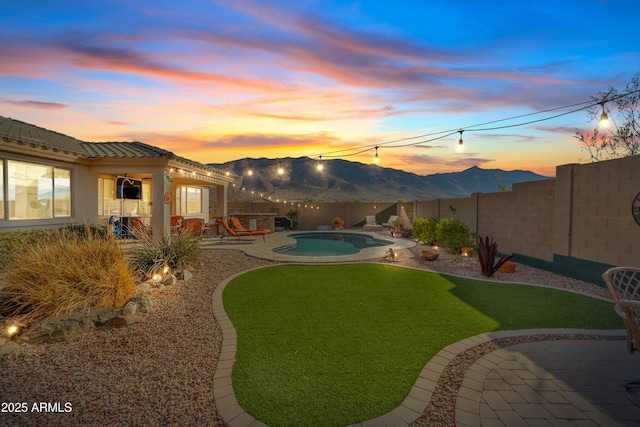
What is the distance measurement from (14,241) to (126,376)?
6.22 metres

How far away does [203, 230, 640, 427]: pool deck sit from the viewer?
2432mm

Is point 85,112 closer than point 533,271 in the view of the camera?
No

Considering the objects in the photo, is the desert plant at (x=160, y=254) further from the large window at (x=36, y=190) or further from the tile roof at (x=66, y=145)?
the large window at (x=36, y=190)

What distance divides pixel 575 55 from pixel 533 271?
669 cm

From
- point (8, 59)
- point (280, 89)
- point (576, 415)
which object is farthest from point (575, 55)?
point (8, 59)

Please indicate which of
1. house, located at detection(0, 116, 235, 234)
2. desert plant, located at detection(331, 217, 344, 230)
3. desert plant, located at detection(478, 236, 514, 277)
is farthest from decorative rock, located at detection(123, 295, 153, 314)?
desert plant, located at detection(331, 217, 344, 230)

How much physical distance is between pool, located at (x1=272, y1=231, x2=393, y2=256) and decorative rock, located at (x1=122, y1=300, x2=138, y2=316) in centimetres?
741

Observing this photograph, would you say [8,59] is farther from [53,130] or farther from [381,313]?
[381,313]

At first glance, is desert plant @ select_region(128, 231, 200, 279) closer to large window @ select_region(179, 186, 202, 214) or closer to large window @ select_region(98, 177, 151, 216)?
large window @ select_region(98, 177, 151, 216)

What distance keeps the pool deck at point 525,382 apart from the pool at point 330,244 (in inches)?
326

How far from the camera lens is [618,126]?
39.3 ft

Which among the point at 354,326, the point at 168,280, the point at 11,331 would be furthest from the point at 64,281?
the point at 354,326

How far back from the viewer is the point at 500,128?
12172 millimetres

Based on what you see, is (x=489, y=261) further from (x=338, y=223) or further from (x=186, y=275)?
(x=338, y=223)
